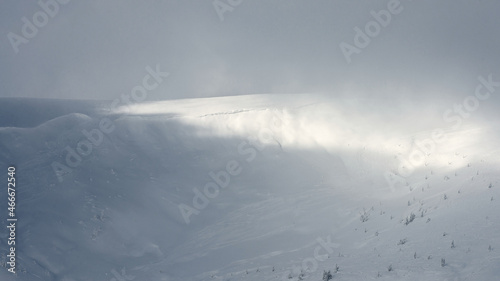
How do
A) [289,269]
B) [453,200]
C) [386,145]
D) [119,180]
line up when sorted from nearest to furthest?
[289,269] → [453,200] → [119,180] → [386,145]

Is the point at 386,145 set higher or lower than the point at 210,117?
lower

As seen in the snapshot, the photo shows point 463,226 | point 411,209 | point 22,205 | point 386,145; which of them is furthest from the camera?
point 386,145

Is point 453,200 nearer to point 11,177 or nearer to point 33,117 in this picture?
point 11,177

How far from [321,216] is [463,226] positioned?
703 cm

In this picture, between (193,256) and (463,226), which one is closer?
(463,226)

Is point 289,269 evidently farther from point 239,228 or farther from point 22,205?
point 22,205

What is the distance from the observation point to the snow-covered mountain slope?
32.6 feet

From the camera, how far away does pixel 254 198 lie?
762 inches

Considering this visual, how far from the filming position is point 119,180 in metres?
18.9

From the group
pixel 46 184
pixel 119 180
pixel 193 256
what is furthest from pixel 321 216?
pixel 46 184

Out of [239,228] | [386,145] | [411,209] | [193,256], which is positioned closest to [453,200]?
[411,209]

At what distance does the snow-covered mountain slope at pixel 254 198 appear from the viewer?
9930 mm

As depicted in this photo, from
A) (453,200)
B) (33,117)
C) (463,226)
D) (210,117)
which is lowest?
(463,226)

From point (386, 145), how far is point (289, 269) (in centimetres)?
1684
